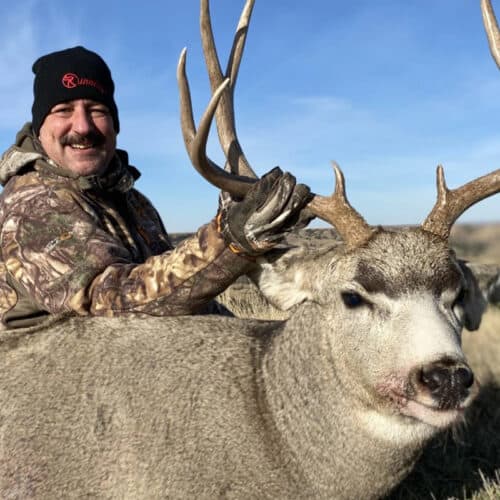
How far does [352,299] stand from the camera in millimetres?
3709

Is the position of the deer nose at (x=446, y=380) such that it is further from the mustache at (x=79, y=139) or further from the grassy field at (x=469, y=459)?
the mustache at (x=79, y=139)

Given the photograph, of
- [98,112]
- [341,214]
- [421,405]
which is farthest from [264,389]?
[98,112]

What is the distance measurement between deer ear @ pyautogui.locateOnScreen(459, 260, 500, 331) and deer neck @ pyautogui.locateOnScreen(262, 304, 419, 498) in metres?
0.88

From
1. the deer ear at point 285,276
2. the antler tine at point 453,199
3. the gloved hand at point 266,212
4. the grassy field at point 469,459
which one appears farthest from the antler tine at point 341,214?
the grassy field at point 469,459

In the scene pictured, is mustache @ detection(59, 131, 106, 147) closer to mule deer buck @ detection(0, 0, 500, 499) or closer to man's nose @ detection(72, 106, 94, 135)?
man's nose @ detection(72, 106, 94, 135)

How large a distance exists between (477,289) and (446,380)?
1.14 meters

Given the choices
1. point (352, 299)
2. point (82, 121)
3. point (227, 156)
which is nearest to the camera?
point (352, 299)

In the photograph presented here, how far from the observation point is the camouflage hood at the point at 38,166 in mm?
5082

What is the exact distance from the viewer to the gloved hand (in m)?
3.72

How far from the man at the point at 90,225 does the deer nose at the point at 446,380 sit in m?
1.16

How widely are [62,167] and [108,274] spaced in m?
1.35

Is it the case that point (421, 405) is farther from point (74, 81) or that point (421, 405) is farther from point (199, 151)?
point (74, 81)

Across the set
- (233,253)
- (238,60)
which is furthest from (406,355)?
(238,60)

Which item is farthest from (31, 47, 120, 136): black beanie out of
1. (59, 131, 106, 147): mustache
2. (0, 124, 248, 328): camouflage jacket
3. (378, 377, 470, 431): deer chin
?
(378, 377, 470, 431): deer chin
